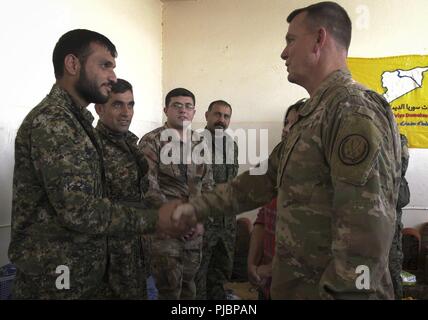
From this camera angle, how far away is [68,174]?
1470mm

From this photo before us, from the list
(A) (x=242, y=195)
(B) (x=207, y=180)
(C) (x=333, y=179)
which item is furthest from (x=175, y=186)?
(C) (x=333, y=179)

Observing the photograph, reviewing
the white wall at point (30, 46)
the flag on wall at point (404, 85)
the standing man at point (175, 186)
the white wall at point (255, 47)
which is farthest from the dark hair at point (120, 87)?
the flag on wall at point (404, 85)

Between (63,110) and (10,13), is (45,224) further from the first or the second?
(10,13)

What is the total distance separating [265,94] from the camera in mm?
5234

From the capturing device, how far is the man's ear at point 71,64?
67.3 inches

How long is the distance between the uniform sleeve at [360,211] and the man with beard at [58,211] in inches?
33.5

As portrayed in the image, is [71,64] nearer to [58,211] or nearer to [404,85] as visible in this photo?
[58,211]

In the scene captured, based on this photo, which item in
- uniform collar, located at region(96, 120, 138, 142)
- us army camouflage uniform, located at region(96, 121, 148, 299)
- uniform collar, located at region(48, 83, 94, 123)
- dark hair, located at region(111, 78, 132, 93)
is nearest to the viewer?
uniform collar, located at region(48, 83, 94, 123)

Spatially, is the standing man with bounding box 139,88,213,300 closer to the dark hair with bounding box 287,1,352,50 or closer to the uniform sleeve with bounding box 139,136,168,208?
the uniform sleeve with bounding box 139,136,168,208

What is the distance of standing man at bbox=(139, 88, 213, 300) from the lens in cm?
263

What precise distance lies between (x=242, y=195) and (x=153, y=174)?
1.02 m

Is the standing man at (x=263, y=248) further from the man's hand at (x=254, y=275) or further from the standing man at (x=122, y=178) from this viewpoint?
the standing man at (x=122, y=178)

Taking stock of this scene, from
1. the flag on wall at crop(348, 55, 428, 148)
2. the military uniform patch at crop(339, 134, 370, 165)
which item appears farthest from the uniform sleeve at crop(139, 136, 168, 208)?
the flag on wall at crop(348, 55, 428, 148)

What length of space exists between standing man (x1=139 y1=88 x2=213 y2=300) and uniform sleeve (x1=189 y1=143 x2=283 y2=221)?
2.12 feet
